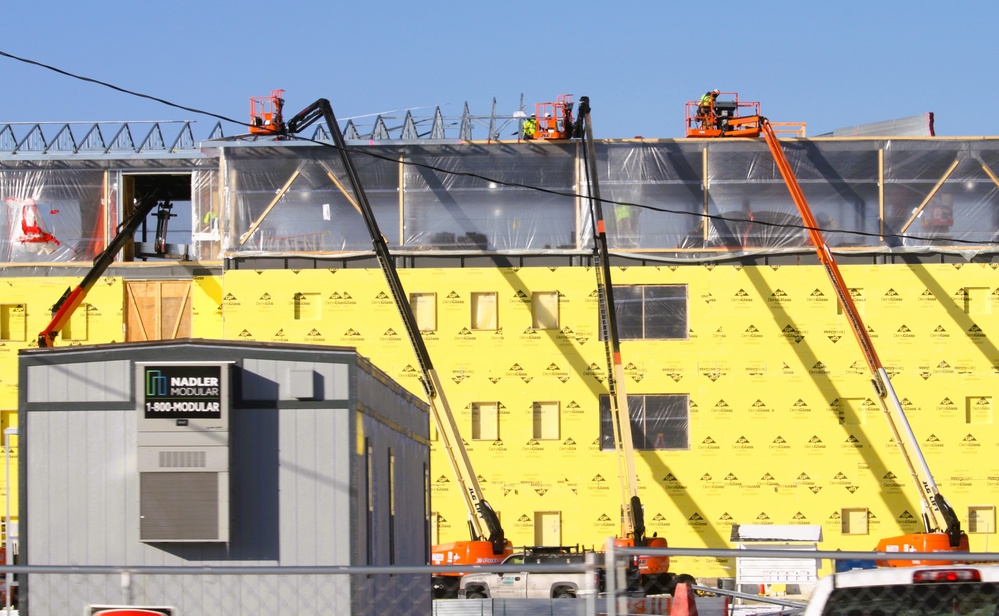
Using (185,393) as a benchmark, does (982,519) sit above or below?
below

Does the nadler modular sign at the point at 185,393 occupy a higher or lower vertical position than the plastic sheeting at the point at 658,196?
lower

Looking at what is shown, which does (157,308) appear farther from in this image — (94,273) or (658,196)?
(658,196)

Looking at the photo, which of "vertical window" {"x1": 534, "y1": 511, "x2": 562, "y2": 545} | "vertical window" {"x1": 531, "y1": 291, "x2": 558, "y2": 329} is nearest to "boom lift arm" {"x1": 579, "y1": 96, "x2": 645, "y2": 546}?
"vertical window" {"x1": 531, "y1": 291, "x2": 558, "y2": 329}

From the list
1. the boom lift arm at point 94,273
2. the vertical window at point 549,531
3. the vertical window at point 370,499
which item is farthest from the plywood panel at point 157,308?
the vertical window at point 370,499

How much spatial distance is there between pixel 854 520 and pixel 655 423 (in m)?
6.49

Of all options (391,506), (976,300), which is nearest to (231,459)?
(391,506)

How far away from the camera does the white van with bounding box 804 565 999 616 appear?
25.8 ft

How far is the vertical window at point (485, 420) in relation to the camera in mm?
39094

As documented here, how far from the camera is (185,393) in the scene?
12.3m

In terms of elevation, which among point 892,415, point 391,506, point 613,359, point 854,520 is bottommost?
point 854,520

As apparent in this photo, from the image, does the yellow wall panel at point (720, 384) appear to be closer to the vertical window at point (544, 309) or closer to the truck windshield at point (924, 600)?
the vertical window at point (544, 309)

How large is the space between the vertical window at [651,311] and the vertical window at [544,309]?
187cm

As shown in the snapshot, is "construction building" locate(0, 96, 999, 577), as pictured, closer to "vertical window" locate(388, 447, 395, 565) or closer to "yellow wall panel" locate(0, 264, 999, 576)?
"yellow wall panel" locate(0, 264, 999, 576)

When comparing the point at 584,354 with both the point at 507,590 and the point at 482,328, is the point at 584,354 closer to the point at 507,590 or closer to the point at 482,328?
the point at 482,328
